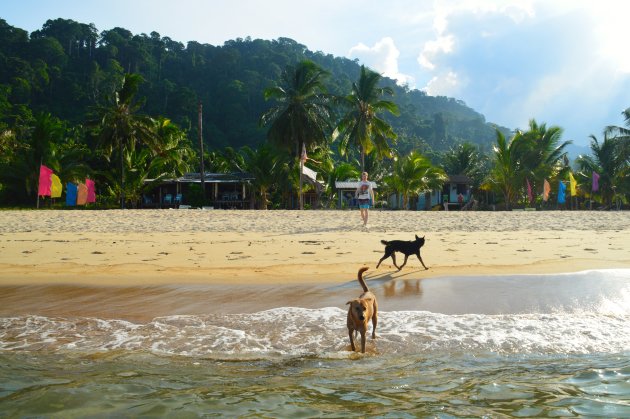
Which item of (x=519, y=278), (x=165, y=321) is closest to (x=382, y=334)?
(x=165, y=321)

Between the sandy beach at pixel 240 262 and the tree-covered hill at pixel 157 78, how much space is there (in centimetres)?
3650

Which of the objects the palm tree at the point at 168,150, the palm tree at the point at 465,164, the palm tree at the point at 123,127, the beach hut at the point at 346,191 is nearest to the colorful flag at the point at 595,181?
the palm tree at the point at 465,164

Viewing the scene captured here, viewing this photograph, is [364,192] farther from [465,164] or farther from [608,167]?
[465,164]

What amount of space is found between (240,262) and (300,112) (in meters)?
29.1

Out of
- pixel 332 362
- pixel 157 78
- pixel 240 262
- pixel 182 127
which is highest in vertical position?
pixel 157 78

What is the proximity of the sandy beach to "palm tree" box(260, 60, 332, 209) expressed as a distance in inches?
940

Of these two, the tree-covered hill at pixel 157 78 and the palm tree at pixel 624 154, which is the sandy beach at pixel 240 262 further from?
the tree-covered hill at pixel 157 78

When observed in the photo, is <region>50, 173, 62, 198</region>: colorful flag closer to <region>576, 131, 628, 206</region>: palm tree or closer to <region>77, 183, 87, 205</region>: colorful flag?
<region>77, 183, 87, 205</region>: colorful flag

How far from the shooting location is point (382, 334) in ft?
16.4

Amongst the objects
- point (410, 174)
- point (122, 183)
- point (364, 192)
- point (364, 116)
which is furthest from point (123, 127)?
point (364, 192)

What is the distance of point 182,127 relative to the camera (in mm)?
58219

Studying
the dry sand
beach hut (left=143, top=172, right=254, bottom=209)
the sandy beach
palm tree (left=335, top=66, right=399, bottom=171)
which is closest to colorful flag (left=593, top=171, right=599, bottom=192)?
palm tree (left=335, top=66, right=399, bottom=171)

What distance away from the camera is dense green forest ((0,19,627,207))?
116 ft

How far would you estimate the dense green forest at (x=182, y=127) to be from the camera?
1387 inches
